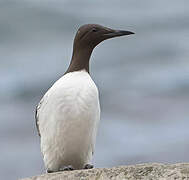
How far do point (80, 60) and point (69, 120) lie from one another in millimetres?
838

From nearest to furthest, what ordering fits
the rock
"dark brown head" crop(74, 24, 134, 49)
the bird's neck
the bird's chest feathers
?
1. the rock
2. the bird's chest feathers
3. the bird's neck
4. "dark brown head" crop(74, 24, 134, 49)

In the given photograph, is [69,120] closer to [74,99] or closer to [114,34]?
[74,99]

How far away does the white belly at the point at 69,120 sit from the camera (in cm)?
650

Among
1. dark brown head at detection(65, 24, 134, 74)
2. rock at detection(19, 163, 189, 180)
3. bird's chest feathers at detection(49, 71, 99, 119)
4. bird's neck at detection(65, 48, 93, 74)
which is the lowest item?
rock at detection(19, 163, 189, 180)

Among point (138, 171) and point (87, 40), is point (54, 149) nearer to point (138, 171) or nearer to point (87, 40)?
point (87, 40)

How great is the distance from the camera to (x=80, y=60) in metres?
7.05

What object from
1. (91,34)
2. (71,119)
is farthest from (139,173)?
(91,34)

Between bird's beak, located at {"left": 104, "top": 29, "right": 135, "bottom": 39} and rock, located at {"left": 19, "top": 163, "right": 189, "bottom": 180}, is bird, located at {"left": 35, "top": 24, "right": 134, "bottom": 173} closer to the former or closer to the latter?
bird's beak, located at {"left": 104, "top": 29, "right": 135, "bottom": 39}

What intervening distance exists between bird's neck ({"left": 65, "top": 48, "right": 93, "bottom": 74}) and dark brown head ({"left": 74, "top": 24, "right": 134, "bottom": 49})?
7 cm

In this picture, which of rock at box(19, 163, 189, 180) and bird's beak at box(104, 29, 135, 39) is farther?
bird's beak at box(104, 29, 135, 39)

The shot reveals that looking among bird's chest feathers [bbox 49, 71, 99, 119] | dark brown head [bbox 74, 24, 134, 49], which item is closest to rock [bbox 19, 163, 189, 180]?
bird's chest feathers [bbox 49, 71, 99, 119]

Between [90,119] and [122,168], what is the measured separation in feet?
5.45

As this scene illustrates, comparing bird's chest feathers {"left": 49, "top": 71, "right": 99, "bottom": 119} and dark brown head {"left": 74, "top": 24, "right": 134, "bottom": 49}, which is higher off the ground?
dark brown head {"left": 74, "top": 24, "right": 134, "bottom": 49}

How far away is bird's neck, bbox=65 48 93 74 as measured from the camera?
699cm
